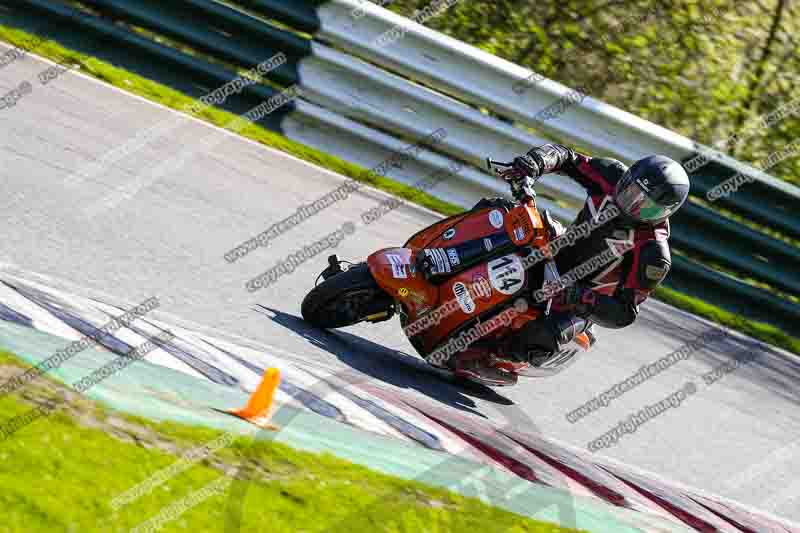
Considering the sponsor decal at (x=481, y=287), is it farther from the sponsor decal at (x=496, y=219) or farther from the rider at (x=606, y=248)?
the sponsor decal at (x=496, y=219)

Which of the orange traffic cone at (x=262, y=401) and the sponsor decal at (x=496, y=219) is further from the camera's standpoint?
the sponsor decal at (x=496, y=219)

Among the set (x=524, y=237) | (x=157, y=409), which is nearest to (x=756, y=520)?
(x=524, y=237)

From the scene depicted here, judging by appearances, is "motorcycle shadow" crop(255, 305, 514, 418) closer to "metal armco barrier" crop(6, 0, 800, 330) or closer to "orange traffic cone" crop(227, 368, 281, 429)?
"orange traffic cone" crop(227, 368, 281, 429)

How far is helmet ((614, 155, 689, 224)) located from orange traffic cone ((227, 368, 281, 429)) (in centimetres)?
247

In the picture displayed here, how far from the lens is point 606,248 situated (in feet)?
21.1

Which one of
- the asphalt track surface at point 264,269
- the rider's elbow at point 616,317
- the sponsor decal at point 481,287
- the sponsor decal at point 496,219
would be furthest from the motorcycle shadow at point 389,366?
the sponsor decal at point 496,219

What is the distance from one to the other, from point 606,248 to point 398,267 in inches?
48.2

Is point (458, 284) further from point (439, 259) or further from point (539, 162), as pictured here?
point (539, 162)

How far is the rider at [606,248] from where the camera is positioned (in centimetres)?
609

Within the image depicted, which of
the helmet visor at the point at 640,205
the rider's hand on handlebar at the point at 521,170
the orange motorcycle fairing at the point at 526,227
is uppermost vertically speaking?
the rider's hand on handlebar at the point at 521,170

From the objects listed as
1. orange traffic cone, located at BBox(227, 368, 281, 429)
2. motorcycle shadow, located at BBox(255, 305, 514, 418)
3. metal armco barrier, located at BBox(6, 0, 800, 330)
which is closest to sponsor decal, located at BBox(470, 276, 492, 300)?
motorcycle shadow, located at BBox(255, 305, 514, 418)

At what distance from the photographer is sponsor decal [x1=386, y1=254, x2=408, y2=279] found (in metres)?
6.20

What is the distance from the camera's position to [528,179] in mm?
6215

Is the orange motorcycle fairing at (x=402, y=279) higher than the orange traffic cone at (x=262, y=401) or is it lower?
lower
